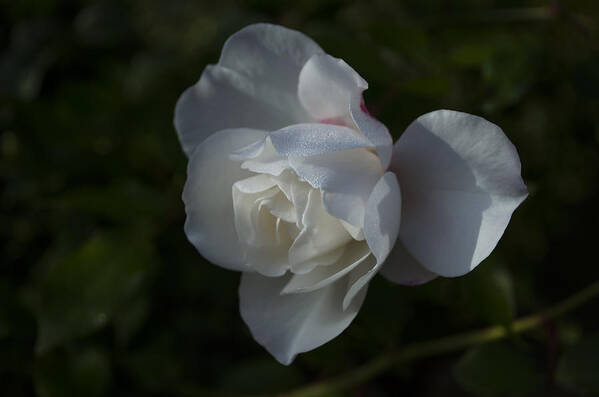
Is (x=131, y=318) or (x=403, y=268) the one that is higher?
(x=403, y=268)

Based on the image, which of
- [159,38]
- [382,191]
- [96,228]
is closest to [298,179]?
[382,191]

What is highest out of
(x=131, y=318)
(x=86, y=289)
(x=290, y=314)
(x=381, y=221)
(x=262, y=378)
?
(x=381, y=221)

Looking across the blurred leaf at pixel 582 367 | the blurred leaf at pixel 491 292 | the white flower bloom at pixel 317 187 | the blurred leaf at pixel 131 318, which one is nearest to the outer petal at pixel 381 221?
the white flower bloom at pixel 317 187

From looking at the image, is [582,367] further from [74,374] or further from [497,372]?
[74,374]

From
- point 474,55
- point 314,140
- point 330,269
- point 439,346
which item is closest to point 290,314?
point 330,269

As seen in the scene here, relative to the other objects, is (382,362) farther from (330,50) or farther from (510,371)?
(330,50)

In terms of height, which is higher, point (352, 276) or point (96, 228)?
point (352, 276)

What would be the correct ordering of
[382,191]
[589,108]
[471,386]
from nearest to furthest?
[382,191], [471,386], [589,108]
